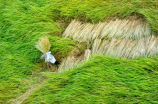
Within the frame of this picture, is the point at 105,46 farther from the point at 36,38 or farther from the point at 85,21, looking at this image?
the point at 36,38

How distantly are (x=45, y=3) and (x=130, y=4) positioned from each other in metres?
1.24

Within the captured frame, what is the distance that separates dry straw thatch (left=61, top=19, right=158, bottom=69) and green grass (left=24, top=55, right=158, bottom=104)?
0.17 meters

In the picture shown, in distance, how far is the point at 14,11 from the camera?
304cm

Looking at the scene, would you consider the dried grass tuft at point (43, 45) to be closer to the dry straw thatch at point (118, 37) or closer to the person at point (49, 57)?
the person at point (49, 57)

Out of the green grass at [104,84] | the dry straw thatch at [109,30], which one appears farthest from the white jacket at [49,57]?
the dry straw thatch at [109,30]

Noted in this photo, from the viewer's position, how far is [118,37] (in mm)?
2520

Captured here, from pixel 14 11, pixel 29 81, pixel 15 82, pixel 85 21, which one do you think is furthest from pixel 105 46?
pixel 14 11

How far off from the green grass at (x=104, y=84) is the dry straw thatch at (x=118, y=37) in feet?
0.55

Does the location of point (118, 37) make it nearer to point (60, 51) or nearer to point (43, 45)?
point (60, 51)

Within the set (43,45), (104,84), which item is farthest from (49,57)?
(104,84)

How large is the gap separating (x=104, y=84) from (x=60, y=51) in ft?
2.66

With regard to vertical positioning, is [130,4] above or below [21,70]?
above

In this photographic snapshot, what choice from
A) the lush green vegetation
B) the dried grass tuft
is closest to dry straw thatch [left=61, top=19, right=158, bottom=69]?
the lush green vegetation

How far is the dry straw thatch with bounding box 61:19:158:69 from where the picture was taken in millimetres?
2316
